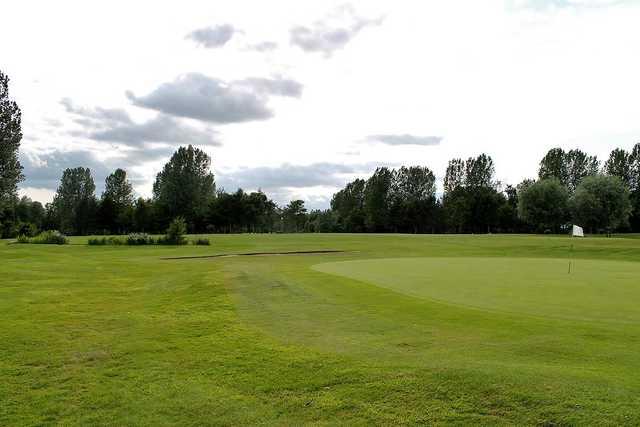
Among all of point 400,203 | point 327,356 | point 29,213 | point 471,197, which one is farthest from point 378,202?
point 327,356

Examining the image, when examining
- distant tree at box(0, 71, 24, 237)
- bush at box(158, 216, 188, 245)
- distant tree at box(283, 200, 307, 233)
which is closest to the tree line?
distant tree at box(283, 200, 307, 233)

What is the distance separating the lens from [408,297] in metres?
12.7

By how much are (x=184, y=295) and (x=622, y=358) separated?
11.5 metres

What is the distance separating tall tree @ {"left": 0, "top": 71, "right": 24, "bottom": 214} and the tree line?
27.4 meters

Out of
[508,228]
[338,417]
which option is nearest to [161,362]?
[338,417]

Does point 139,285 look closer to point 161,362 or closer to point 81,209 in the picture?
point 161,362

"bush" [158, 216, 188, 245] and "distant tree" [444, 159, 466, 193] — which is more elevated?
"distant tree" [444, 159, 466, 193]

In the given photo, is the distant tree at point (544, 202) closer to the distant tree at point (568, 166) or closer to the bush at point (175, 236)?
the distant tree at point (568, 166)

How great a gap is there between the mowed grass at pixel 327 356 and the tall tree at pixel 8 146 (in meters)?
50.9

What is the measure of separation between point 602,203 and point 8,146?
278 feet

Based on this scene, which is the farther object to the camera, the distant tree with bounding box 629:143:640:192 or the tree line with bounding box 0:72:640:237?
the distant tree with bounding box 629:143:640:192

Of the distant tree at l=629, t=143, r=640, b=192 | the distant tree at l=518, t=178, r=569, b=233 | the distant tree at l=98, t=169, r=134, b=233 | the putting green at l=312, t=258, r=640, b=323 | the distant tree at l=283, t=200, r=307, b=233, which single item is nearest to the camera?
the putting green at l=312, t=258, r=640, b=323

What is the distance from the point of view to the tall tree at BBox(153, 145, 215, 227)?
339 ft

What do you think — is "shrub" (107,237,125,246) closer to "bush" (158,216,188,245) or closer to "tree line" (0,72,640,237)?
"bush" (158,216,188,245)
